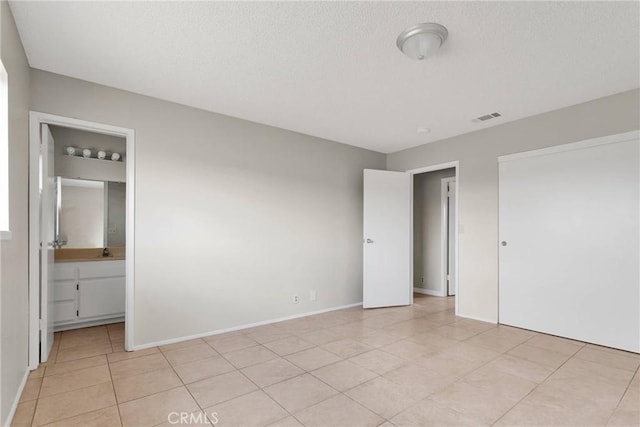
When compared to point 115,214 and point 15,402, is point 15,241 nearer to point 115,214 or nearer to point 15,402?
point 15,402

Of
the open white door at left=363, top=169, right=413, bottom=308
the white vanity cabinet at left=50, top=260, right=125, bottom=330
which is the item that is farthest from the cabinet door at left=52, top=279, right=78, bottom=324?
the open white door at left=363, top=169, right=413, bottom=308

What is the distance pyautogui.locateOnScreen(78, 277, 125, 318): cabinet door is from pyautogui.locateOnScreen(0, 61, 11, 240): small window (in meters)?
2.13

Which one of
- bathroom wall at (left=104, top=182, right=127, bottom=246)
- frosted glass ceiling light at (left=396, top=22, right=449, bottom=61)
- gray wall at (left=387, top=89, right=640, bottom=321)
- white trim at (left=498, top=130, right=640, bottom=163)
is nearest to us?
frosted glass ceiling light at (left=396, top=22, right=449, bottom=61)

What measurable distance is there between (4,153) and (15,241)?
0.57 metres

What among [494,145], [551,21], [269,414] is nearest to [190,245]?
[269,414]

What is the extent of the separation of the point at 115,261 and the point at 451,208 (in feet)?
16.1

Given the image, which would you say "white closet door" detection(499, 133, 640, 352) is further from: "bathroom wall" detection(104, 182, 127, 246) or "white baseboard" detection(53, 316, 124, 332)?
"bathroom wall" detection(104, 182, 127, 246)

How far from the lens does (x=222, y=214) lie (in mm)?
3506

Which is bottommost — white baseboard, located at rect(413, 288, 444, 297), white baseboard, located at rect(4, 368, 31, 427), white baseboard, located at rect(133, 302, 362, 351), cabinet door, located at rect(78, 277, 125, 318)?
white baseboard, located at rect(413, 288, 444, 297)

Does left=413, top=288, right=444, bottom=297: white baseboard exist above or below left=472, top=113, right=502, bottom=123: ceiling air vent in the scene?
below

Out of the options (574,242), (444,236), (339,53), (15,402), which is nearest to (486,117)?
(574,242)

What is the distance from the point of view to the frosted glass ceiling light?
200 cm

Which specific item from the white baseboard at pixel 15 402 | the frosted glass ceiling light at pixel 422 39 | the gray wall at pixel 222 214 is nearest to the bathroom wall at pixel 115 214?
the gray wall at pixel 222 214

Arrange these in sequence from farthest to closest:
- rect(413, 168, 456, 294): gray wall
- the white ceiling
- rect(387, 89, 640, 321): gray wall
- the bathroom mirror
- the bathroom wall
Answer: rect(413, 168, 456, 294): gray wall < the bathroom wall < the bathroom mirror < rect(387, 89, 640, 321): gray wall < the white ceiling
